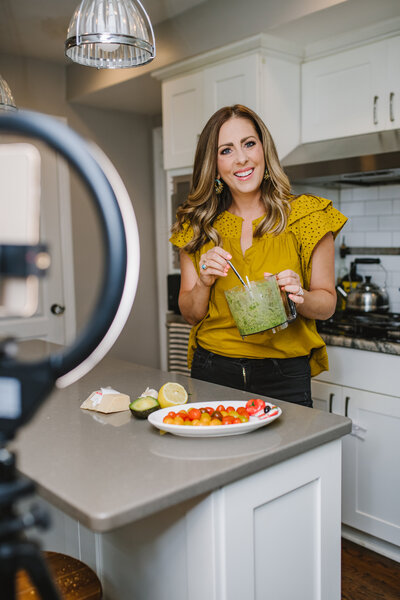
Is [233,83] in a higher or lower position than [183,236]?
higher

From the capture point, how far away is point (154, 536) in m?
1.30

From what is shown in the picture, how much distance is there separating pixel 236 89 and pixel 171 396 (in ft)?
6.75

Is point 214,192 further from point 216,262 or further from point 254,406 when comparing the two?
point 254,406

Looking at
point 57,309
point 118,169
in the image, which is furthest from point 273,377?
point 118,169

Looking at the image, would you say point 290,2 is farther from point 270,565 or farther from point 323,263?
point 270,565

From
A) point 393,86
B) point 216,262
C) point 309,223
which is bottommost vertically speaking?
point 216,262

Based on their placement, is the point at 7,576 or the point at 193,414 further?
the point at 193,414

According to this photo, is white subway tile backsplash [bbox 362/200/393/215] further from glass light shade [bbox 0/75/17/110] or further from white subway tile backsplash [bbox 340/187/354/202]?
glass light shade [bbox 0/75/17/110]

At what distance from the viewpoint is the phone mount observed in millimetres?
397

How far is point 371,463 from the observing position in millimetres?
2398

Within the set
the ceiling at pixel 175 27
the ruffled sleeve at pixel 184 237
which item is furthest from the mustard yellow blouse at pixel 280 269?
the ceiling at pixel 175 27

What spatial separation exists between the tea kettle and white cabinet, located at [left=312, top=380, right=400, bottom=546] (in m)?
0.60

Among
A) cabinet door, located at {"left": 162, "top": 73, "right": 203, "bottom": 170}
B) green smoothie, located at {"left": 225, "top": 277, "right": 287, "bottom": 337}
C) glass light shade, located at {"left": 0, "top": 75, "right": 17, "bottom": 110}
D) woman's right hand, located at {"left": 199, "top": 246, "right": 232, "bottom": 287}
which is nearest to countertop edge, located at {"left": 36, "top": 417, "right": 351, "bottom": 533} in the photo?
green smoothie, located at {"left": 225, "top": 277, "right": 287, "bottom": 337}

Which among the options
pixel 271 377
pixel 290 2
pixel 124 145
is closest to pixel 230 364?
pixel 271 377
